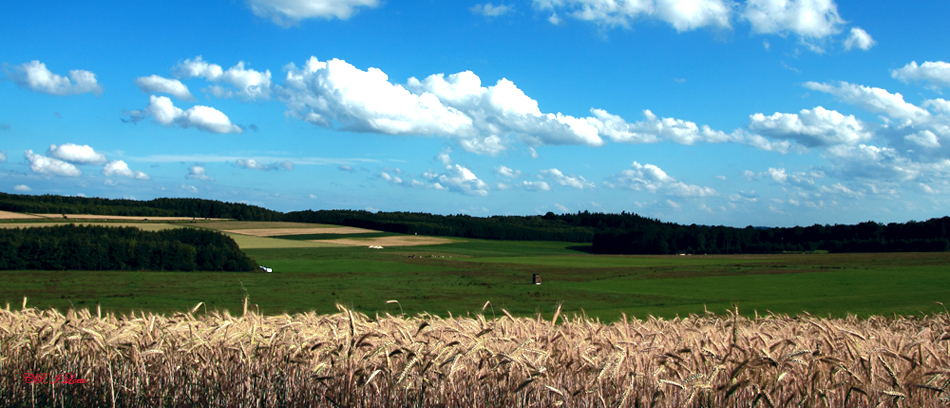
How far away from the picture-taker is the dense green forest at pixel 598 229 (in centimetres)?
9494

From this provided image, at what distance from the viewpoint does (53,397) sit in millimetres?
4098

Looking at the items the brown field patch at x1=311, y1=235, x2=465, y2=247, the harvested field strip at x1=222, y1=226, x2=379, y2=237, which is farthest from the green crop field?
the harvested field strip at x1=222, y1=226, x2=379, y2=237

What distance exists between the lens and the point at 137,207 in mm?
113688

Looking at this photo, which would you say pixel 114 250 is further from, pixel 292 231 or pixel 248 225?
pixel 248 225

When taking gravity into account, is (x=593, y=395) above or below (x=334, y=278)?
above

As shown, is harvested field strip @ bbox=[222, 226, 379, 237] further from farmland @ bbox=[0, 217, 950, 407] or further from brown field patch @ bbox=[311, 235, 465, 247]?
farmland @ bbox=[0, 217, 950, 407]

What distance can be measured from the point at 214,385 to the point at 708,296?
32454mm

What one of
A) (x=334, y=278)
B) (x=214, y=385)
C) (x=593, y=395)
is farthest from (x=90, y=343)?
(x=334, y=278)

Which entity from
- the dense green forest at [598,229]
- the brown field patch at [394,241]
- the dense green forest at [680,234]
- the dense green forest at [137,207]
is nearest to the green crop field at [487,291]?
the brown field patch at [394,241]

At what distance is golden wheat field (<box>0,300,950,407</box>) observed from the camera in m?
3.33

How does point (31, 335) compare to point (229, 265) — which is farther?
point (229, 265)

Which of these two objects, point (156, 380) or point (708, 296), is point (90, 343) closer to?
point (156, 380)
